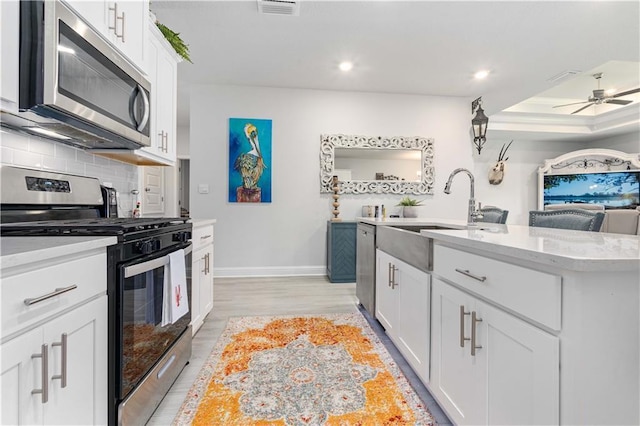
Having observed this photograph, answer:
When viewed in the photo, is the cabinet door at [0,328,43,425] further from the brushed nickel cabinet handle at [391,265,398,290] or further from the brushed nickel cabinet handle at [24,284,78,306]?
the brushed nickel cabinet handle at [391,265,398,290]

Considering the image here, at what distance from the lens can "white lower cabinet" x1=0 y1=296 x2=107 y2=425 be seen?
0.69m

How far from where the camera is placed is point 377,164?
4.48 m

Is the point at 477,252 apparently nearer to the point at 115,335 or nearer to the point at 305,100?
the point at 115,335

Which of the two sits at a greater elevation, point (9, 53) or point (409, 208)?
point (9, 53)

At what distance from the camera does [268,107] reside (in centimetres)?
423

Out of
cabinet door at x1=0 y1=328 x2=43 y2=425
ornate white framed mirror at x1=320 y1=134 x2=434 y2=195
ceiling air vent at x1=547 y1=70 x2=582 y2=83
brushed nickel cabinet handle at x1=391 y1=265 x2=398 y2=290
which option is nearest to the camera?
cabinet door at x1=0 y1=328 x2=43 y2=425

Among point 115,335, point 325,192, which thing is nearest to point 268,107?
point 325,192

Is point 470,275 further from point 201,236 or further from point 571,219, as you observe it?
point 201,236

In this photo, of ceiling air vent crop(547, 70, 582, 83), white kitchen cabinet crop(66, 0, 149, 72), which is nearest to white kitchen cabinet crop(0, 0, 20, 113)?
white kitchen cabinet crop(66, 0, 149, 72)

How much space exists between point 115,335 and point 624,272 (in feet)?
5.09

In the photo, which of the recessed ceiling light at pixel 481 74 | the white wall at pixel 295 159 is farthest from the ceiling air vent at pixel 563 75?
the white wall at pixel 295 159

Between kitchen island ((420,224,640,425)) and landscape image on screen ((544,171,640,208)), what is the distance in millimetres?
6645

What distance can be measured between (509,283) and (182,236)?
1.58m

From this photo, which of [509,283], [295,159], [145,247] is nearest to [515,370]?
[509,283]
